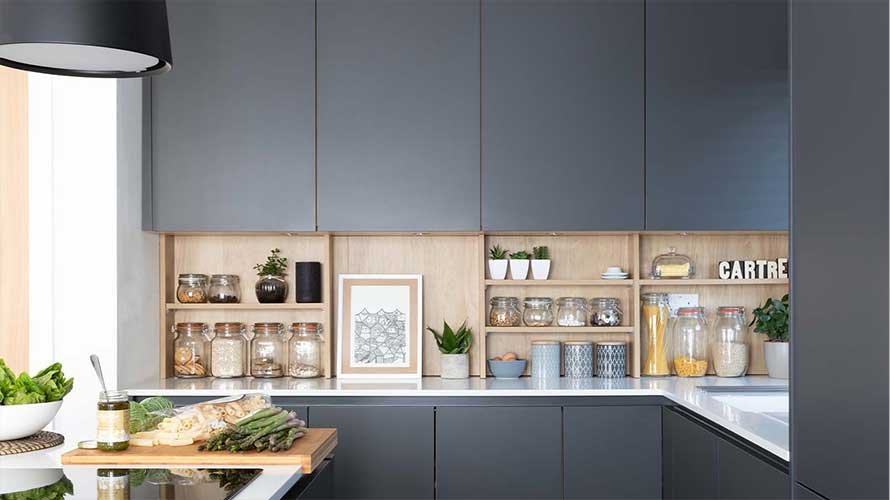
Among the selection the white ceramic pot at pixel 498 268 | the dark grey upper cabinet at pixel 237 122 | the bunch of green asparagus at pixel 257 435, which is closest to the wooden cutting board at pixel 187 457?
the bunch of green asparagus at pixel 257 435

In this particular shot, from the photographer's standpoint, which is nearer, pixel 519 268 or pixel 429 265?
pixel 519 268

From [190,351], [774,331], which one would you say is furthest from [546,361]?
[190,351]

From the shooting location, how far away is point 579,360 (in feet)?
12.8

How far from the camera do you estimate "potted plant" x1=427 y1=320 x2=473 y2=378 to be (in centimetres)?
385

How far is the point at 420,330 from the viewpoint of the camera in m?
4.00

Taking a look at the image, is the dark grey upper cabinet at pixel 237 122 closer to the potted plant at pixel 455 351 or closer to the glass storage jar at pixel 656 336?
the potted plant at pixel 455 351

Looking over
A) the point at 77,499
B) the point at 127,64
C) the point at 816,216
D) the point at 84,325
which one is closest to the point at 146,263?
the point at 84,325

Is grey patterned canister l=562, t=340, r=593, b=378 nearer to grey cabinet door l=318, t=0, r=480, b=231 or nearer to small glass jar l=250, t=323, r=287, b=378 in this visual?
grey cabinet door l=318, t=0, r=480, b=231

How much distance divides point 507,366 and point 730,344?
1.00m

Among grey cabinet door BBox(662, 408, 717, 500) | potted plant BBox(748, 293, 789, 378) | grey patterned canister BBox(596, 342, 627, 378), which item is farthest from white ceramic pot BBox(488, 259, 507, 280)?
potted plant BBox(748, 293, 789, 378)

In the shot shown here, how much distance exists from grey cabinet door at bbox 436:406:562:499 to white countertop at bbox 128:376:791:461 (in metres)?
0.09

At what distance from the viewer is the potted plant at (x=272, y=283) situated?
3.96 metres

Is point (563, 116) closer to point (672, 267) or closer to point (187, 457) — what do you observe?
point (672, 267)

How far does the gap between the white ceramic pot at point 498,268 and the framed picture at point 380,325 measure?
34cm
